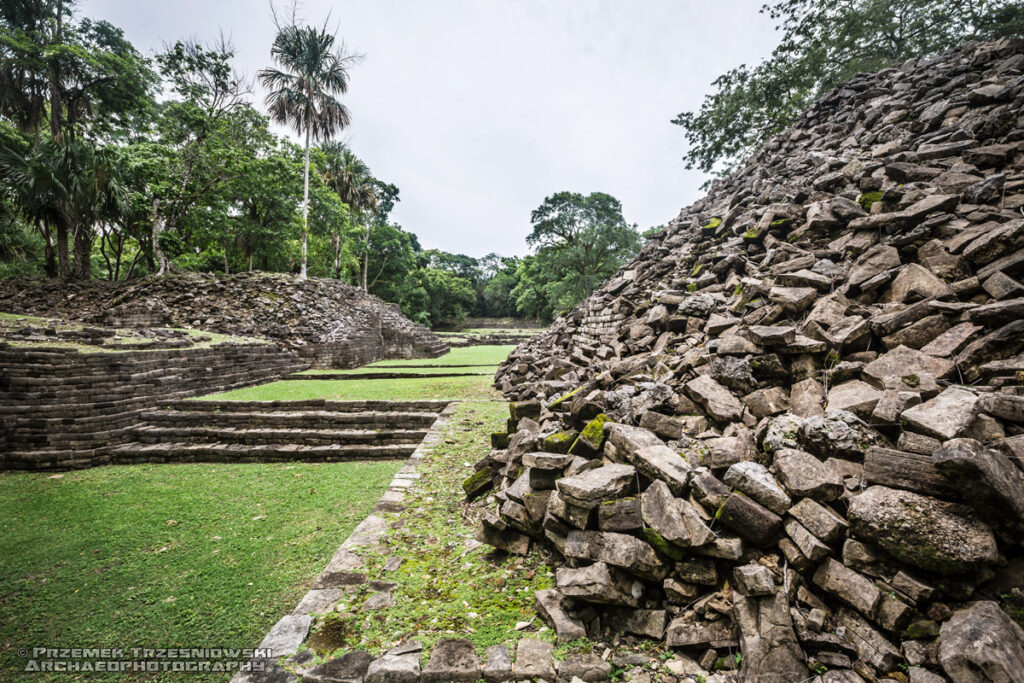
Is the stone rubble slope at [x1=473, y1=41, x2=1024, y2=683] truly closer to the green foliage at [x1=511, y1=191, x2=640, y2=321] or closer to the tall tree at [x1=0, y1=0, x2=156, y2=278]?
the green foliage at [x1=511, y1=191, x2=640, y2=321]

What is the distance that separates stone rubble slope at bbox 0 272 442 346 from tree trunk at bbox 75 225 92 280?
1.33 m

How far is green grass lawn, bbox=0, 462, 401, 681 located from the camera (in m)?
2.13

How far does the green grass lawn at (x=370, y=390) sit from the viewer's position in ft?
24.4

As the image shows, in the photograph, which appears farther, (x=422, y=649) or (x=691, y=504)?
(x=691, y=504)

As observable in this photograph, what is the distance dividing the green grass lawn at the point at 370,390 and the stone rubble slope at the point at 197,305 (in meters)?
3.42

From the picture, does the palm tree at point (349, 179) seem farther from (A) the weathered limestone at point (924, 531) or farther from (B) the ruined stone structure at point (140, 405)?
(A) the weathered limestone at point (924, 531)

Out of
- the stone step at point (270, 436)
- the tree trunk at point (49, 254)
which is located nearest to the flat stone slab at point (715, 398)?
the stone step at point (270, 436)

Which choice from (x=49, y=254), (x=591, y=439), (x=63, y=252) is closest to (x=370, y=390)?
(x=591, y=439)

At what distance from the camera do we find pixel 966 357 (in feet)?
7.17

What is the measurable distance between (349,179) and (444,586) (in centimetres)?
2885

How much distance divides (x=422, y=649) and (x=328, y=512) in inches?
85.7

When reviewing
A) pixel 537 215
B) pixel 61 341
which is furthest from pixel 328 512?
pixel 537 215

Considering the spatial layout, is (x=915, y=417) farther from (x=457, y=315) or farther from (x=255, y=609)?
(x=457, y=315)

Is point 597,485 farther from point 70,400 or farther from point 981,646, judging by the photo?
point 70,400
